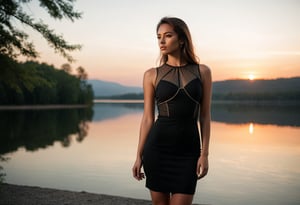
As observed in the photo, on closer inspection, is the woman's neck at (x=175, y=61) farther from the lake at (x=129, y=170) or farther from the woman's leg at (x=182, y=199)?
the lake at (x=129, y=170)

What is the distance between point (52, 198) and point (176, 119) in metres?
5.47

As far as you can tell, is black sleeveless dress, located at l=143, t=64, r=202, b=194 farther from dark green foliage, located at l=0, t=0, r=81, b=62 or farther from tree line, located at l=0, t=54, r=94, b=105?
tree line, located at l=0, t=54, r=94, b=105

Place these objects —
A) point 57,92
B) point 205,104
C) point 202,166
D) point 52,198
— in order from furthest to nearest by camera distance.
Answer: point 57,92 → point 52,198 → point 205,104 → point 202,166

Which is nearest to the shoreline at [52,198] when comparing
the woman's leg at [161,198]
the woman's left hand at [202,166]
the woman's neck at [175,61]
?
the woman's leg at [161,198]

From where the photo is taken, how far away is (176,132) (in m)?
2.60

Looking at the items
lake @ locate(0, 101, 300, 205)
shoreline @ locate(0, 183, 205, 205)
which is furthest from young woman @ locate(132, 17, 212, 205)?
lake @ locate(0, 101, 300, 205)

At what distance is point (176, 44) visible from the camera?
2.65m

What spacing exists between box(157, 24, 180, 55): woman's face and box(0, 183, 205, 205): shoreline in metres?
5.06

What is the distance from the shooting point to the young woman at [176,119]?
2572mm

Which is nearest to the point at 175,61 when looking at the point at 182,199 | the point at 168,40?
the point at 168,40

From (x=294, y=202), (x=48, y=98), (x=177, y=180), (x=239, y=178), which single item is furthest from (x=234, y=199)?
(x=48, y=98)

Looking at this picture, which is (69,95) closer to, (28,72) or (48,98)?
(48,98)

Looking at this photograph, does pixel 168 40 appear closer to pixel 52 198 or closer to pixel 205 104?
pixel 205 104

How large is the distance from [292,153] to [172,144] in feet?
60.6
